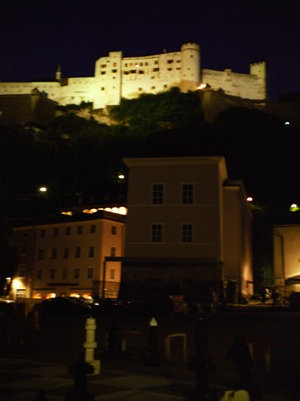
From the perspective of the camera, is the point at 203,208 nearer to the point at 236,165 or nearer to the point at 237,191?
the point at 237,191

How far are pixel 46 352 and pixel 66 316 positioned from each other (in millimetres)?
12852

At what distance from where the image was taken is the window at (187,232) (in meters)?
33.1

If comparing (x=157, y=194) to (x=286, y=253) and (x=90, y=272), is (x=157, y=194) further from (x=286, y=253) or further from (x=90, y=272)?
(x=90, y=272)

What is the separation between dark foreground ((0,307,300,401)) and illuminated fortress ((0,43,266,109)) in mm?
100496

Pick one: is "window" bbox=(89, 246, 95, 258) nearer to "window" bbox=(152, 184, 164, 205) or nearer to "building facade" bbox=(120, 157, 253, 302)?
"building facade" bbox=(120, 157, 253, 302)

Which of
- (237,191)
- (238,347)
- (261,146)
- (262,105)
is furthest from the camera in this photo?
(262,105)

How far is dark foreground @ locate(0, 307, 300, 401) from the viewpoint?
25.2 feet

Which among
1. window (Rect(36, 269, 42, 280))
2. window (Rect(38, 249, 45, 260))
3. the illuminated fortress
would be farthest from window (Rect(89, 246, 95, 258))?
the illuminated fortress

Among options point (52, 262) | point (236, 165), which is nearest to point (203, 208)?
point (52, 262)

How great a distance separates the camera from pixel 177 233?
109 feet

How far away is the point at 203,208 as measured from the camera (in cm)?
3334

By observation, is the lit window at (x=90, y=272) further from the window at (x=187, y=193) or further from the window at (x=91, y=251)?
the window at (x=187, y=193)

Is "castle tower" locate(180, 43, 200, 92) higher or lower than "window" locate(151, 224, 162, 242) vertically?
higher

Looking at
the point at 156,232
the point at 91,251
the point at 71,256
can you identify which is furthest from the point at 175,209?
the point at 71,256
